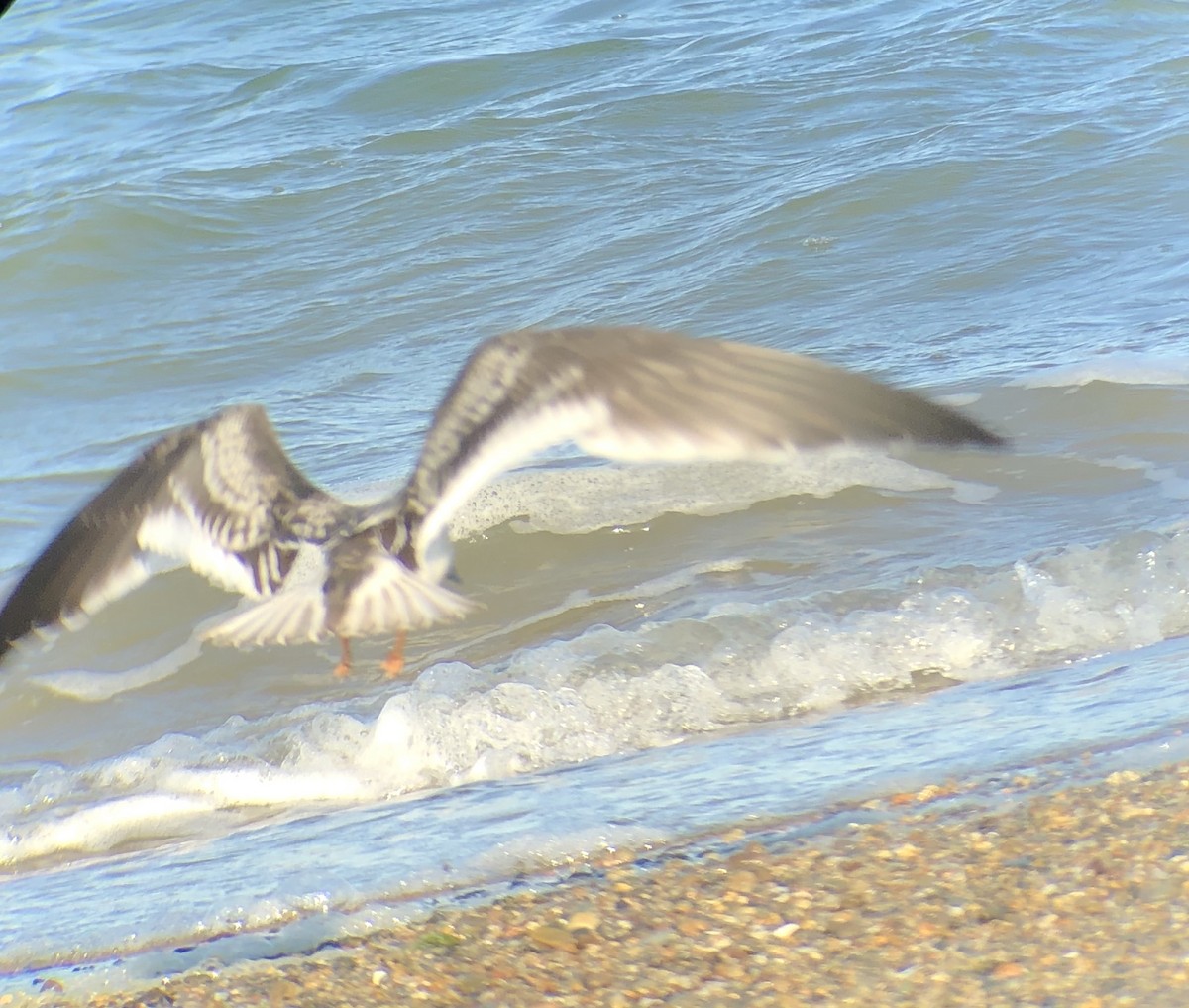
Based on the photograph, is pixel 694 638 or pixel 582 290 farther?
pixel 582 290

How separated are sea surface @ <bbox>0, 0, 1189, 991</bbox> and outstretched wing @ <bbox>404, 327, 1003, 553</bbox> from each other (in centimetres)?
86

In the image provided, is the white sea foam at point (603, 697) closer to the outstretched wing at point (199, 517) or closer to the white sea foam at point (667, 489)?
the outstretched wing at point (199, 517)

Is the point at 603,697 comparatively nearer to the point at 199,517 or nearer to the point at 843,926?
the point at 199,517

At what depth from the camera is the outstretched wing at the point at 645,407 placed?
2943 mm

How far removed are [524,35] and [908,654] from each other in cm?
1037

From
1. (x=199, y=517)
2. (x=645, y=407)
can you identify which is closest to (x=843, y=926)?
(x=645, y=407)

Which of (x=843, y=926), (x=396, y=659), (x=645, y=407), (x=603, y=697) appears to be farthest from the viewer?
(x=603, y=697)

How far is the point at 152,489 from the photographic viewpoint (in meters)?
3.76

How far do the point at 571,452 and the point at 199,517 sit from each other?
11.1 ft

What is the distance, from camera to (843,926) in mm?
2918

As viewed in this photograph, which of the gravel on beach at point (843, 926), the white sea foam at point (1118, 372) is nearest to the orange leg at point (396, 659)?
the gravel on beach at point (843, 926)

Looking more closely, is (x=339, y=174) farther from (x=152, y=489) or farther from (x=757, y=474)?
(x=152, y=489)

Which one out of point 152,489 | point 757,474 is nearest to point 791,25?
point 757,474

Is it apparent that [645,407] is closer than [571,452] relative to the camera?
Yes
